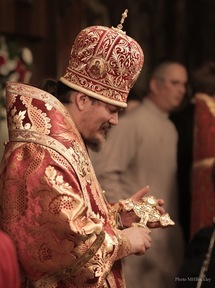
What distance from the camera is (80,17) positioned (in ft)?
24.6

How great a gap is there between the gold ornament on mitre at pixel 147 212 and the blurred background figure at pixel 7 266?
1121 millimetres

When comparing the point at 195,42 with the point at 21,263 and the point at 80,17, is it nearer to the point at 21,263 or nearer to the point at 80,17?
the point at 80,17

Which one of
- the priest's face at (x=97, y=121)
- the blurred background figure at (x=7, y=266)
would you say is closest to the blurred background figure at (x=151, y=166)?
the priest's face at (x=97, y=121)

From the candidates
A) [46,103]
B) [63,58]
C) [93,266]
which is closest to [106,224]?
[93,266]

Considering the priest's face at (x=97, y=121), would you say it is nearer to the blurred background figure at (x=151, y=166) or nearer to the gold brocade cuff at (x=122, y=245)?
the gold brocade cuff at (x=122, y=245)

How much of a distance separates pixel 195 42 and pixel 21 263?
23.2ft

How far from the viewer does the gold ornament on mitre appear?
383cm

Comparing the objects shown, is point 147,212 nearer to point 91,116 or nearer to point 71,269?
point 91,116

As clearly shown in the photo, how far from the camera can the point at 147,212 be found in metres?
3.86

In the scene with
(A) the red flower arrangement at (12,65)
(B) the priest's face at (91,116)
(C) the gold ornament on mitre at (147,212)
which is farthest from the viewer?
(A) the red flower arrangement at (12,65)

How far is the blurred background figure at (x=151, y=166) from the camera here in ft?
19.3

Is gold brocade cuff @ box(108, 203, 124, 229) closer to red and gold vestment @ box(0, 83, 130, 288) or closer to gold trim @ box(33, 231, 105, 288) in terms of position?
red and gold vestment @ box(0, 83, 130, 288)

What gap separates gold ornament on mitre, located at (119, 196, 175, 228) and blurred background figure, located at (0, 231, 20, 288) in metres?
1.12

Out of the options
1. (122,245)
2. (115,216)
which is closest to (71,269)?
(122,245)
